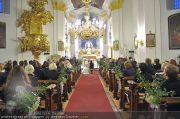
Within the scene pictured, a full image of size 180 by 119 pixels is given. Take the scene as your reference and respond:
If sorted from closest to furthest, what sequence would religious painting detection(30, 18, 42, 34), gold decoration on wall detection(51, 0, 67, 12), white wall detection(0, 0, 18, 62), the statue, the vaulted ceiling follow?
1. religious painting detection(30, 18, 42, 34)
2. white wall detection(0, 0, 18, 62)
3. gold decoration on wall detection(51, 0, 67, 12)
4. the vaulted ceiling
5. the statue

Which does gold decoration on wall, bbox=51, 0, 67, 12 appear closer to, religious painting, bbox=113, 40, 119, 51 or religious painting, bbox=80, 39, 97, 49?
religious painting, bbox=113, 40, 119, 51

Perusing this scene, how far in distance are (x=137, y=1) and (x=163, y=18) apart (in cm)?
229

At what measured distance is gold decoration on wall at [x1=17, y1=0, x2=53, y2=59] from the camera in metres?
19.3

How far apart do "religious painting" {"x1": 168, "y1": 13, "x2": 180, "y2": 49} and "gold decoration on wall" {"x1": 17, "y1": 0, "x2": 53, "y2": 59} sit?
7927 millimetres

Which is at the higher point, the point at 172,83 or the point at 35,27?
the point at 35,27

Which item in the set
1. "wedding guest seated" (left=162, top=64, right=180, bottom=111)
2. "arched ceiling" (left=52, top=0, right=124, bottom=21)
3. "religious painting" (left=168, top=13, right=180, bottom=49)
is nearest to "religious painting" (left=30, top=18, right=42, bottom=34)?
"religious painting" (left=168, top=13, right=180, bottom=49)

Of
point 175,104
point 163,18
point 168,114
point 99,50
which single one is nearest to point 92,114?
point 168,114

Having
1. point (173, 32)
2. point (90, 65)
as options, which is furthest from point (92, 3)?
point (173, 32)

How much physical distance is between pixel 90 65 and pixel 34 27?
12.0m

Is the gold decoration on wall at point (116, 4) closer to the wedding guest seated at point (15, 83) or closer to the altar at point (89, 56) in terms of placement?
the altar at point (89, 56)

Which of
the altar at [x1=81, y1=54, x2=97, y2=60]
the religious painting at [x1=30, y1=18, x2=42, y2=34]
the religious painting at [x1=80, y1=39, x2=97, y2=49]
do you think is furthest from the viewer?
the religious painting at [x1=80, y1=39, x2=97, y2=49]

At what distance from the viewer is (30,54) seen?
20047mm

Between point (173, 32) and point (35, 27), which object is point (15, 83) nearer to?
point (35, 27)

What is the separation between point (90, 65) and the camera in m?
31.0
